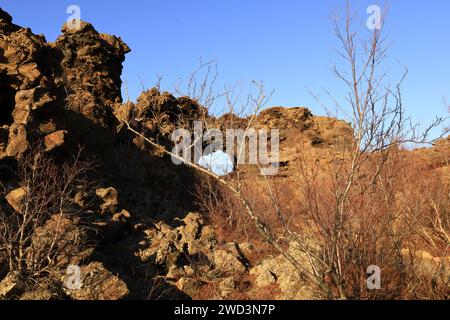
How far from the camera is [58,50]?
18719 mm

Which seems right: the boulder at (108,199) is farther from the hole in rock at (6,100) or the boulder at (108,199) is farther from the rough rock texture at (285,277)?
the rough rock texture at (285,277)

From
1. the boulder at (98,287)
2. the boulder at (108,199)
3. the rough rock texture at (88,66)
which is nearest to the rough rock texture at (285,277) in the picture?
the boulder at (98,287)

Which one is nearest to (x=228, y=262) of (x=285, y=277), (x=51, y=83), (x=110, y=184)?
(x=285, y=277)

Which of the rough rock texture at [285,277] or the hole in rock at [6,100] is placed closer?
the rough rock texture at [285,277]

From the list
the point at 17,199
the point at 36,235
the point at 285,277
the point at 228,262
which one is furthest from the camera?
the point at 228,262

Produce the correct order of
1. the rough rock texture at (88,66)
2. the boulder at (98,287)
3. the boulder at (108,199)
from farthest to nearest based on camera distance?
the rough rock texture at (88,66)
the boulder at (108,199)
the boulder at (98,287)

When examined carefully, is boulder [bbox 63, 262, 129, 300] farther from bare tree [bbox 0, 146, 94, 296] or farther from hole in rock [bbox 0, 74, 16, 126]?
hole in rock [bbox 0, 74, 16, 126]

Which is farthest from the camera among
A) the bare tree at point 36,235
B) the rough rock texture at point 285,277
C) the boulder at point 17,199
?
the boulder at point 17,199

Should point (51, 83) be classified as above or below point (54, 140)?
above

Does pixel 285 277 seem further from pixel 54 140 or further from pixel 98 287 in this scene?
pixel 54 140

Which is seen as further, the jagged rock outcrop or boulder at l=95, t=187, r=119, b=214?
boulder at l=95, t=187, r=119, b=214

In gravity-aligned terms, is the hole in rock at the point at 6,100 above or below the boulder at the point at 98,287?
above

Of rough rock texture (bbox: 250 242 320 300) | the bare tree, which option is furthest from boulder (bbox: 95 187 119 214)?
rough rock texture (bbox: 250 242 320 300)
